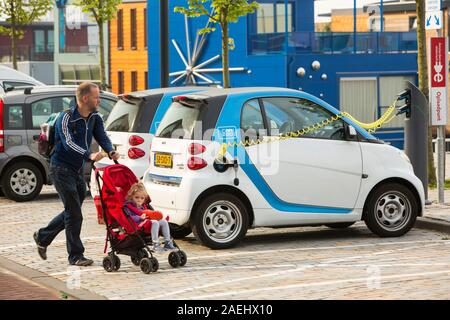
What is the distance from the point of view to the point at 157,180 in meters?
12.4

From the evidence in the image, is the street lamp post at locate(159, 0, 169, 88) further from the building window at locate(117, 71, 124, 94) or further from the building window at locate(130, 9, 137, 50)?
the building window at locate(117, 71, 124, 94)

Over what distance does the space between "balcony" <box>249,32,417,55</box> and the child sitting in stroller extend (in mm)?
26632

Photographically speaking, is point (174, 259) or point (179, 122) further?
point (179, 122)

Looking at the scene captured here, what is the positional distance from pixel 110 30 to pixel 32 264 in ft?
161

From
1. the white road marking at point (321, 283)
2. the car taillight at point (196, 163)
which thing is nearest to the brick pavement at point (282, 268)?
the white road marking at point (321, 283)

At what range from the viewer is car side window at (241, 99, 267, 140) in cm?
1216

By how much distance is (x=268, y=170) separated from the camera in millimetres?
12133

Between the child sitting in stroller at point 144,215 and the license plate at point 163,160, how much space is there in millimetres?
1499

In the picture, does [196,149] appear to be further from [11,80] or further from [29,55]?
[29,55]

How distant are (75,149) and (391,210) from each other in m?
3.97

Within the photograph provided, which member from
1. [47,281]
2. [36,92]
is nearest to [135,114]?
[36,92]

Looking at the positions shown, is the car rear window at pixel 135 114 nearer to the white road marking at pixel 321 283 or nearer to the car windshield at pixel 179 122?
the car windshield at pixel 179 122

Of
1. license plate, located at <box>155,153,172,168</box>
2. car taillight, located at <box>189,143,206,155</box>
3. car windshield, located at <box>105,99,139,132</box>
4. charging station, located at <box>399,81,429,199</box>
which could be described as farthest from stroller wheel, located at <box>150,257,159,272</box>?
charging station, located at <box>399,81,429,199</box>
